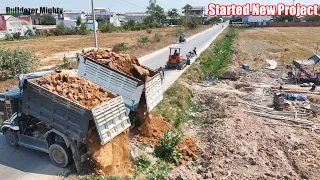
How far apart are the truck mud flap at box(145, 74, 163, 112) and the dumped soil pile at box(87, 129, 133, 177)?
2027 mm

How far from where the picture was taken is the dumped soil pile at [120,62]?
11.0 metres

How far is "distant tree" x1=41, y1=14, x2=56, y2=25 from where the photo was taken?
95044mm

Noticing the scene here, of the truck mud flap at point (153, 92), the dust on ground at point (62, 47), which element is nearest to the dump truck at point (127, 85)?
the truck mud flap at point (153, 92)

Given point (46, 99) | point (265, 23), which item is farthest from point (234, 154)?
point (265, 23)

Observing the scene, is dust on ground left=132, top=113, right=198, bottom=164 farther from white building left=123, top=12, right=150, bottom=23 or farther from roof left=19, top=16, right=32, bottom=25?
white building left=123, top=12, right=150, bottom=23

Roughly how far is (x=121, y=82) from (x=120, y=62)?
117 centimetres

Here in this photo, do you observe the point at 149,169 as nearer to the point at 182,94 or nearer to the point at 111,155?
the point at 111,155

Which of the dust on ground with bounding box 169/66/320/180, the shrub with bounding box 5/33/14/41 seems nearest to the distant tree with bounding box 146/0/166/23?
the shrub with bounding box 5/33/14/41

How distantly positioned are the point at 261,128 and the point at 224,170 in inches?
153

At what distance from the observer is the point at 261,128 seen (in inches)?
478

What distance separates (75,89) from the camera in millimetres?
8672

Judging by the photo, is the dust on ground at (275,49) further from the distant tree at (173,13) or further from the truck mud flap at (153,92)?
the distant tree at (173,13)

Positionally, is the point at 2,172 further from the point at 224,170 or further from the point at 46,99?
the point at 224,170

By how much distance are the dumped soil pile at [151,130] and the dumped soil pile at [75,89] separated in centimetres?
228
